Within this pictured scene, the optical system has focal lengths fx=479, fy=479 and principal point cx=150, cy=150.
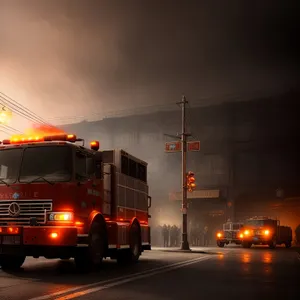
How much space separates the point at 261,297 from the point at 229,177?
39669 mm

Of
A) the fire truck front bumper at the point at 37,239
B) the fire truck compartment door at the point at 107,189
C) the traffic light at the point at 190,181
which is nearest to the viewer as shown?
the fire truck front bumper at the point at 37,239

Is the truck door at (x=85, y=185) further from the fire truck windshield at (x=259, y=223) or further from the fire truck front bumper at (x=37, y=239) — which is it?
the fire truck windshield at (x=259, y=223)

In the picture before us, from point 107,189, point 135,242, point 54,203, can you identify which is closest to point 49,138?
point 54,203

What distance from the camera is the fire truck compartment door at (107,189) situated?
43.5 ft

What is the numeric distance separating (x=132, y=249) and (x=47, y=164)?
197 inches

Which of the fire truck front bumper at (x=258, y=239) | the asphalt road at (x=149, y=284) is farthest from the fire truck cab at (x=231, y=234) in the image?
the asphalt road at (x=149, y=284)

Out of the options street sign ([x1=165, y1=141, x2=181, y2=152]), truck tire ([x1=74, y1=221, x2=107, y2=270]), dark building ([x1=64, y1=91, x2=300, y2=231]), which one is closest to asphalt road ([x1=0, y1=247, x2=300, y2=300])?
truck tire ([x1=74, y1=221, x2=107, y2=270])

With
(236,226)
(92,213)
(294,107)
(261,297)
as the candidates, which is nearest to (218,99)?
(294,107)

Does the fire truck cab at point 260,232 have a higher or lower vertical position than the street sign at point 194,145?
lower

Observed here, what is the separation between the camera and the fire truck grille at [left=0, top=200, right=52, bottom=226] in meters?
11.1

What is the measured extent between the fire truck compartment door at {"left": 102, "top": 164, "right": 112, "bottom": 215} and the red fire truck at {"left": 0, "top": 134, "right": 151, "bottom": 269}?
0.03 meters

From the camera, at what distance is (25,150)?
471 inches

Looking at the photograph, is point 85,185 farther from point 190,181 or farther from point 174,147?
point 190,181

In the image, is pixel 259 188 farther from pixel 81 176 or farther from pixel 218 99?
pixel 81 176
